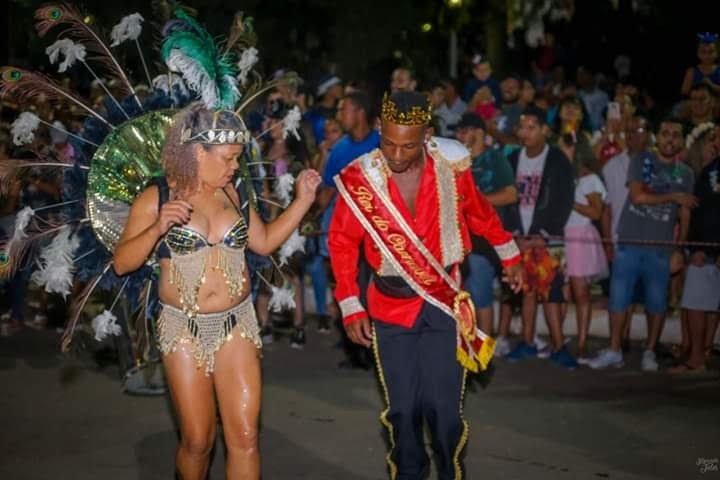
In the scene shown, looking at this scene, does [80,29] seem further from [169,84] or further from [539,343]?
[539,343]

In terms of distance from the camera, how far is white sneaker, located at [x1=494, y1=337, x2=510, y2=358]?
10406 millimetres

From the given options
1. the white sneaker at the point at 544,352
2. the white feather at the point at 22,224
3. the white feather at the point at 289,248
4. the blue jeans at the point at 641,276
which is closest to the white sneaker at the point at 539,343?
the white sneaker at the point at 544,352

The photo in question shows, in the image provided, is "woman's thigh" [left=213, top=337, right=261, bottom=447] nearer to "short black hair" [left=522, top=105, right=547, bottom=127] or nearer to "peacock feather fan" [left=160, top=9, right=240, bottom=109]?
"peacock feather fan" [left=160, top=9, right=240, bottom=109]

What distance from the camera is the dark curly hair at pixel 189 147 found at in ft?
17.9

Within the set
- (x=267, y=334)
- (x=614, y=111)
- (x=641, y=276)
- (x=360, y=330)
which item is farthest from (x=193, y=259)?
(x=614, y=111)

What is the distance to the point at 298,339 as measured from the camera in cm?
1102

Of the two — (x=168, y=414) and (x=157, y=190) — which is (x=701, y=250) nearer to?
(x=168, y=414)

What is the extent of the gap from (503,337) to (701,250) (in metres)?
1.98

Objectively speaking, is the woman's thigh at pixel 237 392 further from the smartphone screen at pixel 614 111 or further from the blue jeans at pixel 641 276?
the smartphone screen at pixel 614 111

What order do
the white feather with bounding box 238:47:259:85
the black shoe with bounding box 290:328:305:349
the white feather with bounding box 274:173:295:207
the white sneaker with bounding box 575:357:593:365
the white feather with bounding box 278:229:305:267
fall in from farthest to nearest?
the black shoe with bounding box 290:328:305:349 < the white sneaker with bounding box 575:357:593:365 < the white feather with bounding box 274:173:295:207 < the white feather with bounding box 278:229:305:267 < the white feather with bounding box 238:47:259:85

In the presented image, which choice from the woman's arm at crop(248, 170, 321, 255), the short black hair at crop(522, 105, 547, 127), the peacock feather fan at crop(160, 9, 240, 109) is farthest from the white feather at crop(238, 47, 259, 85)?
the short black hair at crop(522, 105, 547, 127)

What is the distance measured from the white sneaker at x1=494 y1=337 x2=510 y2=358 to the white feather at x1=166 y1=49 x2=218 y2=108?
189 inches

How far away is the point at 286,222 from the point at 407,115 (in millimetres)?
836

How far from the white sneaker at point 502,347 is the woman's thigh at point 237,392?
Answer: 515 centimetres
